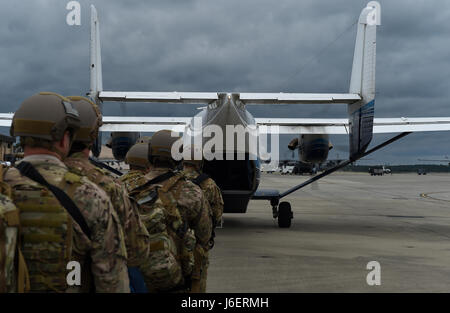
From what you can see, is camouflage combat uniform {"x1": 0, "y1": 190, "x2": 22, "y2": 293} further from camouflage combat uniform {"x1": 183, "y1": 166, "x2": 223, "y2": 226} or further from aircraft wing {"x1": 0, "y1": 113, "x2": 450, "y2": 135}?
aircraft wing {"x1": 0, "y1": 113, "x2": 450, "y2": 135}

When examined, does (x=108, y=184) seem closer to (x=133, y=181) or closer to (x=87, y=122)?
(x=87, y=122)

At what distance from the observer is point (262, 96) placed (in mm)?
10750

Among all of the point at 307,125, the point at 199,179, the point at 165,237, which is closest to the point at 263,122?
the point at 307,125

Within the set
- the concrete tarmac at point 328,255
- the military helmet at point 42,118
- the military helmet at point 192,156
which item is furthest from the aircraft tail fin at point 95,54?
the military helmet at point 42,118

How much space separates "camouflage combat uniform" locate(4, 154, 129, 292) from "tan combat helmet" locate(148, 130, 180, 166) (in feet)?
→ 5.29

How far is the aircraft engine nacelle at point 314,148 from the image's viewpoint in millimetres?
13312

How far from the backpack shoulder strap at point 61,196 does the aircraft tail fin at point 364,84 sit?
10.0 meters

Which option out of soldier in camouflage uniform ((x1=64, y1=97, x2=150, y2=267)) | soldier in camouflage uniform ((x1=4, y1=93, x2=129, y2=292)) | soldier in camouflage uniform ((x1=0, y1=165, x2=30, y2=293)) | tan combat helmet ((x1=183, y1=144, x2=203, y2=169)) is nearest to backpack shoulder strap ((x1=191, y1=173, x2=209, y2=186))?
tan combat helmet ((x1=183, y1=144, x2=203, y2=169))

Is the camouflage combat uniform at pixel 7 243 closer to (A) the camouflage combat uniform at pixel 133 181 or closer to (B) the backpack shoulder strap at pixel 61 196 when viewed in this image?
(B) the backpack shoulder strap at pixel 61 196

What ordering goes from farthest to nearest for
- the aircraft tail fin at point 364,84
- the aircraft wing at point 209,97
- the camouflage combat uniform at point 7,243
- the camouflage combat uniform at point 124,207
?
the aircraft tail fin at point 364,84, the aircraft wing at point 209,97, the camouflage combat uniform at point 124,207, the camouflage combat uniform at point 7,243

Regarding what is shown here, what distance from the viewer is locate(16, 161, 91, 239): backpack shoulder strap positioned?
6.68ft
